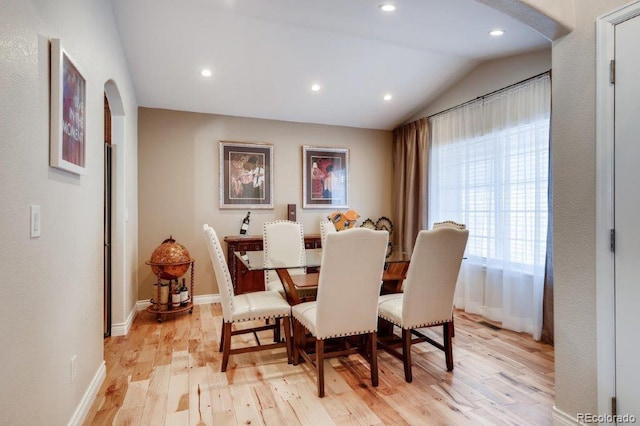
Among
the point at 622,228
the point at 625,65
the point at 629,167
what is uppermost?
the point at 625,65

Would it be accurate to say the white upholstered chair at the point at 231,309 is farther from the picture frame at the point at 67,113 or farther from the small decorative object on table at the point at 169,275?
the small decorative object on table at the point at 169,275

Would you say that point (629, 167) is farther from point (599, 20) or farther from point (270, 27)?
point (270, 27)

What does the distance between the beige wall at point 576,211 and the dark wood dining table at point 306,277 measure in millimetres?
1270

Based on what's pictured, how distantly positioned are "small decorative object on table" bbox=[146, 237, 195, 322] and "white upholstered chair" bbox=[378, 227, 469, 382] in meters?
2.49

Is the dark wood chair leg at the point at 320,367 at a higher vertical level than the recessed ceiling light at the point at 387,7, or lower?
lower

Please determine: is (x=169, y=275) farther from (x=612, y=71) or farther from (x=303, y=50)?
(x=612, y=71)

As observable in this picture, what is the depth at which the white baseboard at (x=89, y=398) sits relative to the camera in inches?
74.7

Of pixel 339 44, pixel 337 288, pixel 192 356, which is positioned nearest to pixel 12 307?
pixel 337 288

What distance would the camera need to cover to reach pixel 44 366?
1.49 meters

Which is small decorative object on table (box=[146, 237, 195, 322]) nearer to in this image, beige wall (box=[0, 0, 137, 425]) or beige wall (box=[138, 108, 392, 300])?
beige wall (box=[138, 108, 392, 300])

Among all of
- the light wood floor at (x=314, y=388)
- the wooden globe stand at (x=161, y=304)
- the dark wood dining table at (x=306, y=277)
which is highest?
the dark wood dining table at (x=306, y=277)

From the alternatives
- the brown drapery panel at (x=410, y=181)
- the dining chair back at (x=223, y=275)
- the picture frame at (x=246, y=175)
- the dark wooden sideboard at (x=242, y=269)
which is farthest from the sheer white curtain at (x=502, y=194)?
the dining chair back at (x=223, y=275)

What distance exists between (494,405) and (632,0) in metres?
2.28

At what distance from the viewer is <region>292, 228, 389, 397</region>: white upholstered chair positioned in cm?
219
